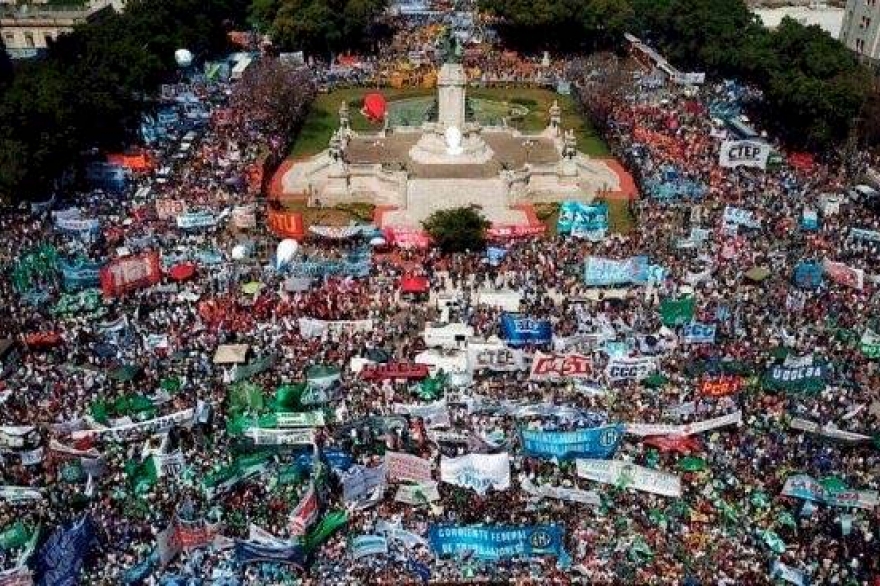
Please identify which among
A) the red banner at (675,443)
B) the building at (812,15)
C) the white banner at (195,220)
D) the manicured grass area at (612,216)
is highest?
the building at (812,15)

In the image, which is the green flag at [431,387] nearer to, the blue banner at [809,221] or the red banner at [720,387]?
the red banner at [720,387]

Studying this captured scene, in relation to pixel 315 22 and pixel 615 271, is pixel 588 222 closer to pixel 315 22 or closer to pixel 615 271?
pixel 615 271

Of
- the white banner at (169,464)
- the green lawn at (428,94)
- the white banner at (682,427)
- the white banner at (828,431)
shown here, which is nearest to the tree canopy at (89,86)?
the green lawn at (428,94)

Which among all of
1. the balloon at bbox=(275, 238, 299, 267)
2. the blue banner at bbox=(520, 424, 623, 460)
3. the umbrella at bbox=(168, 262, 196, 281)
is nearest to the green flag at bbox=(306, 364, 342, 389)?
the blue banner at bbox=(520, 424, 623, 460)

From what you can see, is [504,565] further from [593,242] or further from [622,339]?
[593,242]

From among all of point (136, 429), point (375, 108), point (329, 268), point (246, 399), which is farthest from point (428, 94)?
point (136, 429)

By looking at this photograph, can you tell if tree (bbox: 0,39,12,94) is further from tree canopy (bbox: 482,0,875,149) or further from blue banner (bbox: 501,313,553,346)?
tree canopy (bbox: 482,0,875,149)
